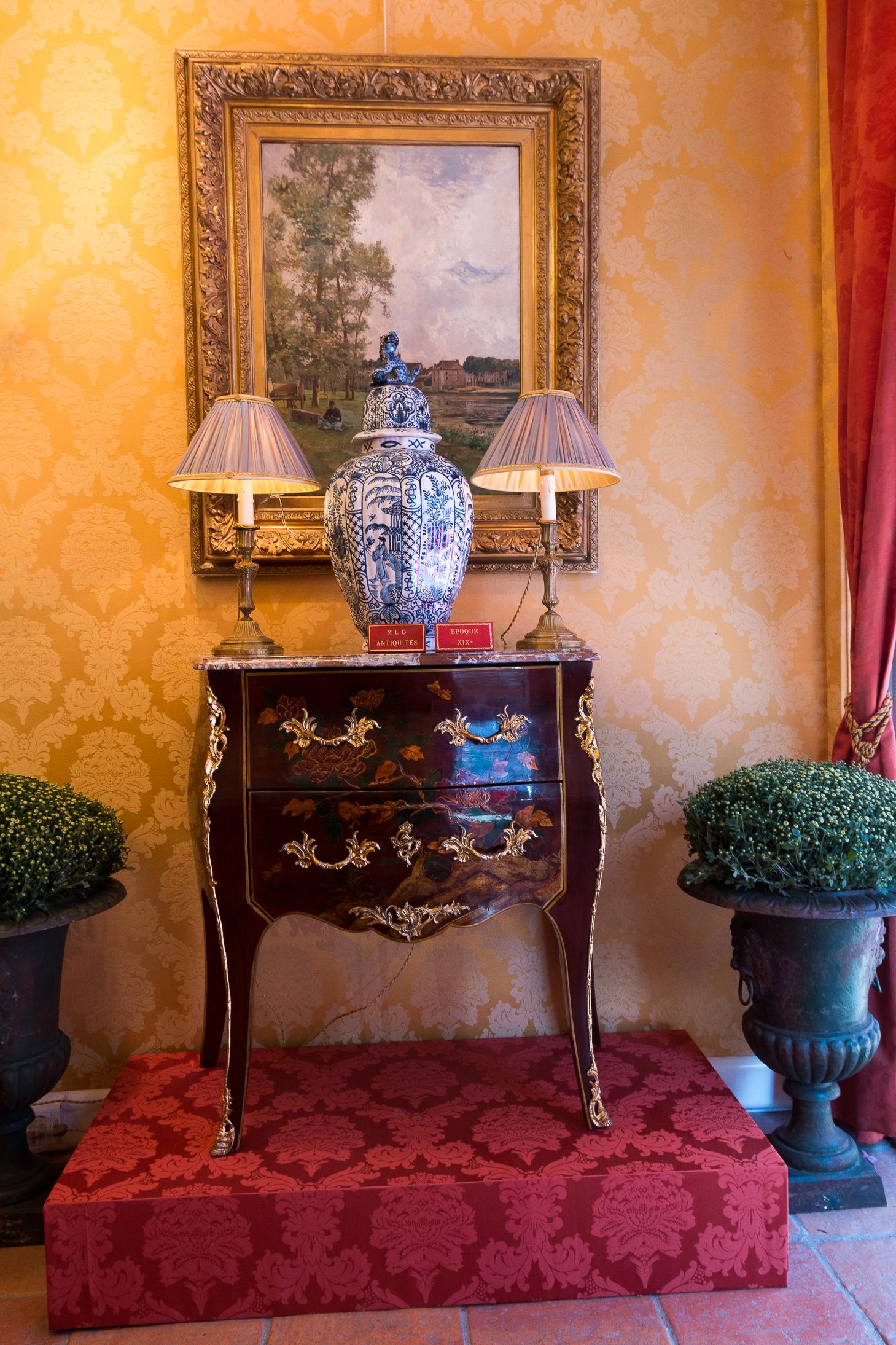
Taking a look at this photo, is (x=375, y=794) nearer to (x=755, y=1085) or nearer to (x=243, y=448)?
(x=243, y=448)

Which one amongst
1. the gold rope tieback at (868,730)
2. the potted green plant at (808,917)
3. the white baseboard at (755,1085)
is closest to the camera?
the potted green plant at (808,917)

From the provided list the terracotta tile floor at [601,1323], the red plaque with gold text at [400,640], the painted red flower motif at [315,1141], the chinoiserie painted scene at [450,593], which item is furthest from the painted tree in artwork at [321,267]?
the terracotta tile floor at [601,1323]

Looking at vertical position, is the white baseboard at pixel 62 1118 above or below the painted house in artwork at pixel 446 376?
below

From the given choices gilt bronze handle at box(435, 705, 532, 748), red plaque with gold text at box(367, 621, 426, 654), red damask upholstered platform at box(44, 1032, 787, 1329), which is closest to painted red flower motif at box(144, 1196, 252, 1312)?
red damask upholstered platform at box(44, 1032, 787, 1329)

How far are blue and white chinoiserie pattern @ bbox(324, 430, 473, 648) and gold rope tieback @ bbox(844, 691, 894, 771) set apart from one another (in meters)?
0.99

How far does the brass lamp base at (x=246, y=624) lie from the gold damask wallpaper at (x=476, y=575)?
0.71 ft

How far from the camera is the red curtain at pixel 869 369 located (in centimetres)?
193

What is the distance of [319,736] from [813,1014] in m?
1.19

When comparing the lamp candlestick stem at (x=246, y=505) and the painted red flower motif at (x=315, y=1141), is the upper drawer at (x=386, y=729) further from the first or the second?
the painted red flower motif at (x=315, y=1141)

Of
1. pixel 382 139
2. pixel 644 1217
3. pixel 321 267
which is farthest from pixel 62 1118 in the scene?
pixel 382 139

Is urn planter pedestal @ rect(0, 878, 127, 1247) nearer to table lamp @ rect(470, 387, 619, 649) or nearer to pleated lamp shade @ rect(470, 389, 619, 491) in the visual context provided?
table lamp @ rect(470, 387, 619, 649)

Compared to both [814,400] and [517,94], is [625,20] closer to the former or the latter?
[517,94]

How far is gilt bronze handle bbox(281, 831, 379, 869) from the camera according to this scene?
66.5 inches

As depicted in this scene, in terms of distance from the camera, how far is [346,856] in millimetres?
1690
